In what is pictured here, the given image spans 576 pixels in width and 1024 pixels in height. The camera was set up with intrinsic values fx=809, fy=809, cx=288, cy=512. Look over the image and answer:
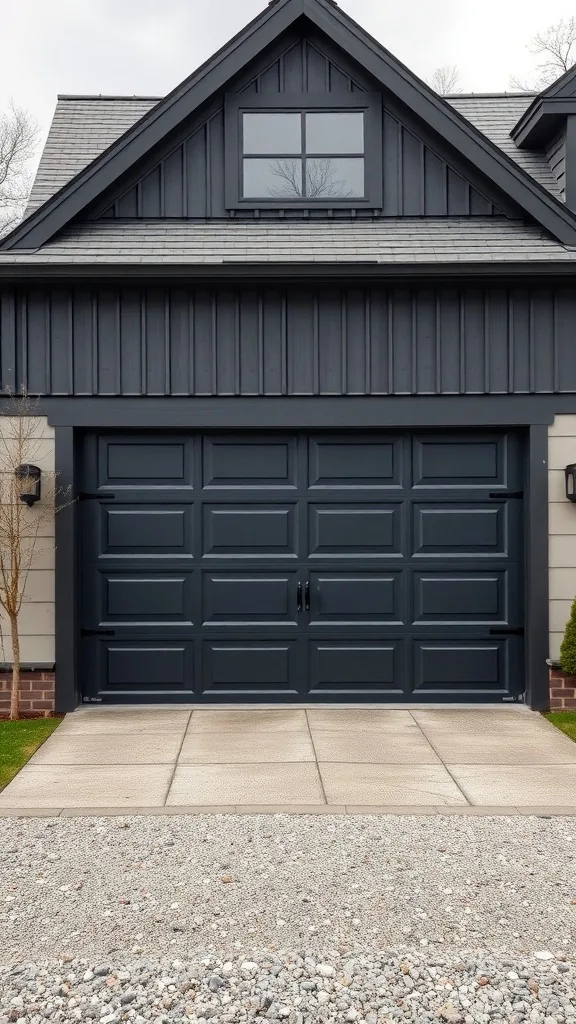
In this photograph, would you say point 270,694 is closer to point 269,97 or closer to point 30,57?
point 269,97

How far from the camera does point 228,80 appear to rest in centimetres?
721

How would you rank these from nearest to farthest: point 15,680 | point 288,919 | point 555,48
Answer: point 288,919 → point 15,680 → point 555,48

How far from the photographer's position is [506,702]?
23.6ft

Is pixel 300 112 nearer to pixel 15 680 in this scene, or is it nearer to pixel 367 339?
pixel 367 339

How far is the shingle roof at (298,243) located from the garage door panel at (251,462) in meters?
1.55

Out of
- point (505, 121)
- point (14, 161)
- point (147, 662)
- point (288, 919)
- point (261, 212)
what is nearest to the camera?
point (288, 919)

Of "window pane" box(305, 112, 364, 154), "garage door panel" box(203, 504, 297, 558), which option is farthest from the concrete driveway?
A: "window pane" box(305, 112, 364, 154)

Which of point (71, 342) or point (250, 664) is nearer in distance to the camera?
point (71, 342)

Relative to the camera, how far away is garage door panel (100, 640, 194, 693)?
282 inches

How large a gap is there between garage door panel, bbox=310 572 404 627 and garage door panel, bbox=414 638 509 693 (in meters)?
0.42

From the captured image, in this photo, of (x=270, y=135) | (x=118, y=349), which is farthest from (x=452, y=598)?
(x=270, y=135)

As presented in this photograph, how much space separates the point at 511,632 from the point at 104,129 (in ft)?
22.5

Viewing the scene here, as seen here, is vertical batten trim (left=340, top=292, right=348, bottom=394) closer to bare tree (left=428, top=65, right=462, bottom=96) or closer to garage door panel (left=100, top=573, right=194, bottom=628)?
garage door panel (left=100, top=573, right=194, bottom=628)

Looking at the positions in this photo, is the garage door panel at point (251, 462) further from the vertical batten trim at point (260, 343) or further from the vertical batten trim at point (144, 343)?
Answer: the vertical batten trim at point (144, 343)
